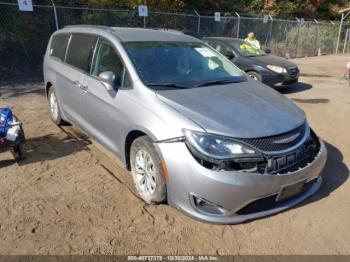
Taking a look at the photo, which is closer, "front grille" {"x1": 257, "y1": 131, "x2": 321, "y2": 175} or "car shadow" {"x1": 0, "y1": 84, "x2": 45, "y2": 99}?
"front grille" {"x1": 257, "y1": 131, "x2": 321, "y2": 175}

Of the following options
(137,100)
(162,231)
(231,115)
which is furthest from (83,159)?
(231,115)

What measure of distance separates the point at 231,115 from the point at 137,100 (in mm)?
996

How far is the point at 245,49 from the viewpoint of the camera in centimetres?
1014

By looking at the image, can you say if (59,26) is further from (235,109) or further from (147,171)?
(235,109)

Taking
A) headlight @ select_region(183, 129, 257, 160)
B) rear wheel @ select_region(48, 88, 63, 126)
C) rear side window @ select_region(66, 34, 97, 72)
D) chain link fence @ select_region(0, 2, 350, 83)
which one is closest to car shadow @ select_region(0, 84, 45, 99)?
chain link fence @ select_region(0, 2, 350, 83)

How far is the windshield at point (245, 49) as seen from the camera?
32.7 feet

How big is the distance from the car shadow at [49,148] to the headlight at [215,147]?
8.44 ft

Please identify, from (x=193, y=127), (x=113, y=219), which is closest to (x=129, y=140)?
(x=113, y=219)

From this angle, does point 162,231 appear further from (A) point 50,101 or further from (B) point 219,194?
(A) point 50,101

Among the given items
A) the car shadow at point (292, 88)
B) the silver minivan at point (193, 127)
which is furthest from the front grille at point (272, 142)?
the car shadow at point (292, 88)

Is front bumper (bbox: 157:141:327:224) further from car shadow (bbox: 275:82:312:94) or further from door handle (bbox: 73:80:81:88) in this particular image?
car shadow (bbox: 275:82:312:94)

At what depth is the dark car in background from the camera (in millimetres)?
9219

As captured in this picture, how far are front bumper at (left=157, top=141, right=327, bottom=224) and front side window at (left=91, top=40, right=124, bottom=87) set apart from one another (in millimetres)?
1217

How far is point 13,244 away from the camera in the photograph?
3.00m
